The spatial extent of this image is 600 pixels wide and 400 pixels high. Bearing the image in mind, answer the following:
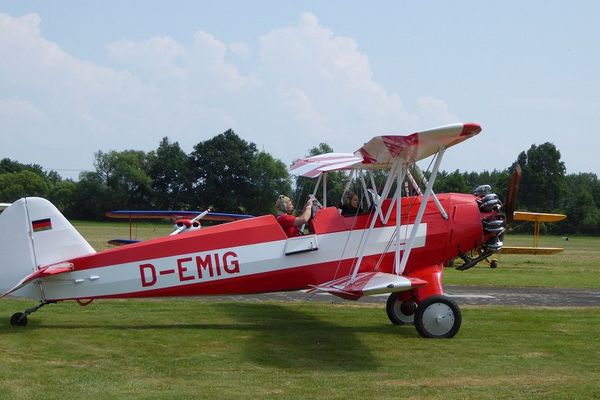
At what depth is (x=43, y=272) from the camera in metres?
8.63

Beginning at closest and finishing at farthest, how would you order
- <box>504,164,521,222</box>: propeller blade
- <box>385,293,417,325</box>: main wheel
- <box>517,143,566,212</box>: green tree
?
<box>504,164,521,222</box>: propeller blade
<box>385,293,417,325</box>: main wheel
<box>517,143,566,212</box>: green tree

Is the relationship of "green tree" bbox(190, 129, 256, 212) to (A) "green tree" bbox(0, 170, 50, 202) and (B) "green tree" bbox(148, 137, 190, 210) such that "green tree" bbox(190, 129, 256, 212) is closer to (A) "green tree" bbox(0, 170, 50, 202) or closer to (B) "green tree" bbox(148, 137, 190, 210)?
(B) "green tree" bbox(148, 137, 190, 210)

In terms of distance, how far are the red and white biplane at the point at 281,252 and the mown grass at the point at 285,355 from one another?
0.59m

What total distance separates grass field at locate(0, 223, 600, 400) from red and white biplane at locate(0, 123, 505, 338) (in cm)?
59

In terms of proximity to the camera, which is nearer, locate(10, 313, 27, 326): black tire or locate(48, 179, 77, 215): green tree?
locate(10, 313, 27, 326): black tire

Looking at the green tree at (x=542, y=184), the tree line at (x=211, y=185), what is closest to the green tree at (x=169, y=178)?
the tree line at (x=211, y=185)

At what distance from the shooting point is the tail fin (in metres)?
8.65

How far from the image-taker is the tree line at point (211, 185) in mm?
66812

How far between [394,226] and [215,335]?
2.90 m

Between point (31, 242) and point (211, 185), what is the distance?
2409 inches

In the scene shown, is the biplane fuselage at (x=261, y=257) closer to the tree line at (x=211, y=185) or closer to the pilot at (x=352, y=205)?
the pilot at (x=352, y=205)

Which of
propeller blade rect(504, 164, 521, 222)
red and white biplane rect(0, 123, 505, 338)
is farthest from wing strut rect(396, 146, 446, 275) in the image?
propeller blade rect(504, 164, 521, 222)

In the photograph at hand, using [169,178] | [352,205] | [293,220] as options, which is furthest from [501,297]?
[169,178]

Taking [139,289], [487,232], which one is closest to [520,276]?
[487,232]
